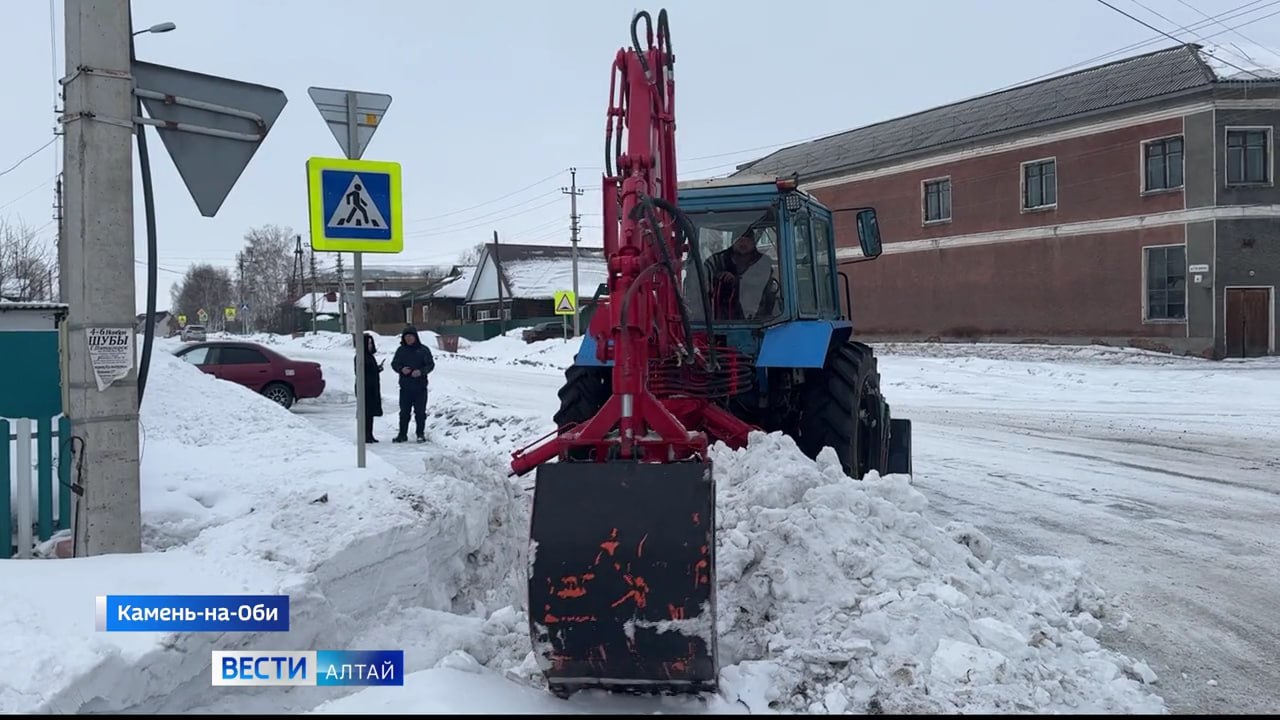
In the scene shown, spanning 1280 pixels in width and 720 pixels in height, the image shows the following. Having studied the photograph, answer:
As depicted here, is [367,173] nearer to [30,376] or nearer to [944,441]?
[30,376]

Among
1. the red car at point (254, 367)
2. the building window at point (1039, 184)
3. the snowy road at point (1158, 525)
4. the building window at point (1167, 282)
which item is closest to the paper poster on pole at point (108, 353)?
the snowy road at point (1158, 525)

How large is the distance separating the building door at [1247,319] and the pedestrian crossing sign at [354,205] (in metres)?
25.8

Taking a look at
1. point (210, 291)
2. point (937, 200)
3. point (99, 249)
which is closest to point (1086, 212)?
point (937, 200)

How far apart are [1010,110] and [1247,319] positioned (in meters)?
10.2

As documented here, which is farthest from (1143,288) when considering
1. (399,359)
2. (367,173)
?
(367,173)

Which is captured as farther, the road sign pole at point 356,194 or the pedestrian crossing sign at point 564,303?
the pedestrian crossing sign at point 564,303

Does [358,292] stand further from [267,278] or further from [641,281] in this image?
[267,278]

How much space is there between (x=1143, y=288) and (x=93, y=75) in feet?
92.5

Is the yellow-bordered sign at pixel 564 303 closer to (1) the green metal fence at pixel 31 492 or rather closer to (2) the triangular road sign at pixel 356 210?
(2) the triangular road sign at pixel 356 210

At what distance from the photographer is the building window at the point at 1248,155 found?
2527 cm

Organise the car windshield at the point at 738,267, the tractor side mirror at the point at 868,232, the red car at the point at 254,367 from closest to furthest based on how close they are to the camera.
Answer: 1. the car windshield at the point at 738,267
2. the tractor side mirror at the point at 868,232
3. the red car at the point at 254,367

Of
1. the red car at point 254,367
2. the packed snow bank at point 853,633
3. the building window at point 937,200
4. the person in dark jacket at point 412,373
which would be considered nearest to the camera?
the packed snow bank at point 853,633

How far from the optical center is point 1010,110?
31297 millimetres
